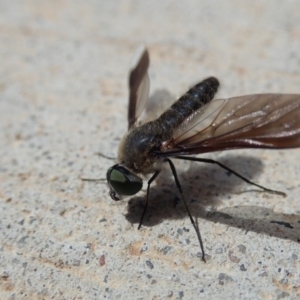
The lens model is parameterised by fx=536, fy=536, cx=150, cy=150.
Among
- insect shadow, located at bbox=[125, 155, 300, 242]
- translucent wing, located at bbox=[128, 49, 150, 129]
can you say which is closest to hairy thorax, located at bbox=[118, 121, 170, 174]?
insect shadow, located at bbox=[125, 155, 300, 242]

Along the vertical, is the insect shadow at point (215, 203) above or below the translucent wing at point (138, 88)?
below

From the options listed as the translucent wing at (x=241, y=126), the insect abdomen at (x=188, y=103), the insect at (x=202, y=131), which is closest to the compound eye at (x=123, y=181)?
the insect at (x=202, y=131)

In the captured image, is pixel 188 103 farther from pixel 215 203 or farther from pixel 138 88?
pixel 215 203

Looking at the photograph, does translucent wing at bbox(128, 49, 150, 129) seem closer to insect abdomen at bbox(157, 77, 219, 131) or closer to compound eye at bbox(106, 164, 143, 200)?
insect abdomen at bbox(157, 77, 219, 131)

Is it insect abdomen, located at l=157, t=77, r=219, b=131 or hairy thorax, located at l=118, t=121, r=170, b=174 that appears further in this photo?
insect abdomen, located at l=157, t=77, r=219, b=131

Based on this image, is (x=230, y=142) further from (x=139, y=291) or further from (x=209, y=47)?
(x=209, y=47)

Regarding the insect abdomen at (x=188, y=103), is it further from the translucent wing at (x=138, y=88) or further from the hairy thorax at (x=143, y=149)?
the translucent wing at (x=138, y=88)

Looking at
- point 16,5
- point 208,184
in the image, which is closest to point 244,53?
point 208,184
